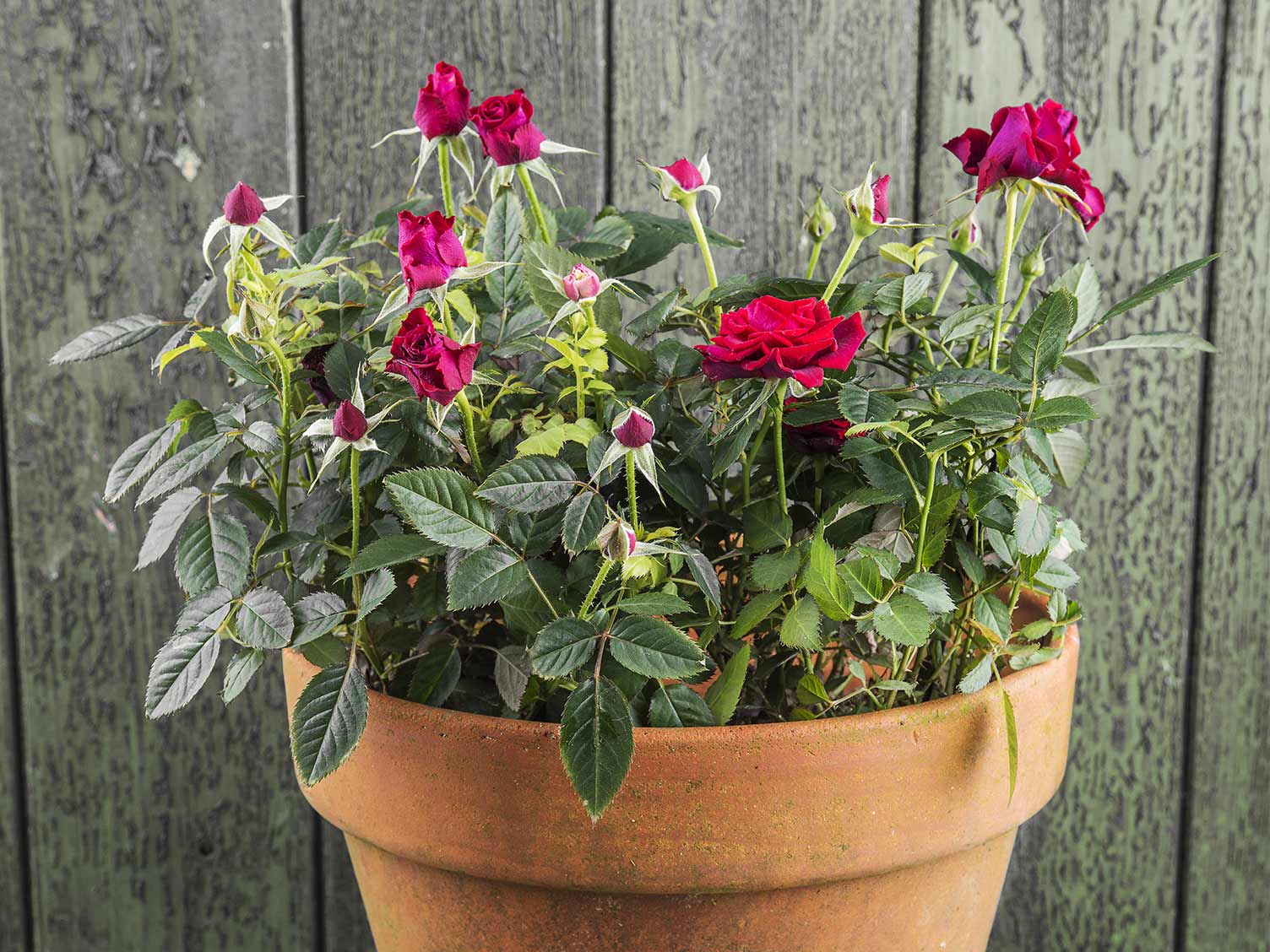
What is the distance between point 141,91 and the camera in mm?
856

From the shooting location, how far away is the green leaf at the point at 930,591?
459 mm

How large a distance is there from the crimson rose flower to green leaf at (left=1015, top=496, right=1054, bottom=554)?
0.14 metres

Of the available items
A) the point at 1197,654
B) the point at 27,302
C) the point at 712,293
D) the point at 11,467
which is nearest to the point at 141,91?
the point at 27,302

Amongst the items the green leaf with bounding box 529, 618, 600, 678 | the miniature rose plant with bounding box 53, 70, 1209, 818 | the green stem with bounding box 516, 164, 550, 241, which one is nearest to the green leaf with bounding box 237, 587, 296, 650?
the miniature rose plant with bounding box 53, 70, 1209, 818

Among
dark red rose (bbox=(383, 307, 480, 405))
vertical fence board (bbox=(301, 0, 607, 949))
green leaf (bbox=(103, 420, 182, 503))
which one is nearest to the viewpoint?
dark red rose (bbox=(383, 307, 480, 405))

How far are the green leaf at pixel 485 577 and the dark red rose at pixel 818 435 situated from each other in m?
0.14

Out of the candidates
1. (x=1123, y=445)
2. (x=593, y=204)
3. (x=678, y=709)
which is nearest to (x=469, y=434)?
(x=678, y=709)

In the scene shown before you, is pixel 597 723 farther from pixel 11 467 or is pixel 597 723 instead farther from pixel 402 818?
pixel 11 467

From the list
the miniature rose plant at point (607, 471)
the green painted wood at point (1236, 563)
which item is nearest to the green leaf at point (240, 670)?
the miniature rose plant at point (607, 471)

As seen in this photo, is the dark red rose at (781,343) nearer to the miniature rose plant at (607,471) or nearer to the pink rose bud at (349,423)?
the miniature rose plant at (607,471)

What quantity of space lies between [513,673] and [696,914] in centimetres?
12

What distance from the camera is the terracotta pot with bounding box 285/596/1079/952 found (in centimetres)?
44

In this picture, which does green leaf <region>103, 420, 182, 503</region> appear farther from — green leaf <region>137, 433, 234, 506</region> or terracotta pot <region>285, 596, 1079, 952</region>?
terracotta pot <region>285, 596, 1079, 952</region>

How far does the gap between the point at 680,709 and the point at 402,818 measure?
125 millimetres
